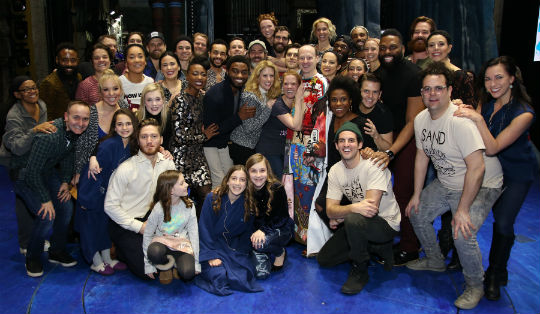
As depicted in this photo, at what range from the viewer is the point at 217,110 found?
3.92 meters

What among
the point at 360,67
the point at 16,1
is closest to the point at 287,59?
the point at 360,67

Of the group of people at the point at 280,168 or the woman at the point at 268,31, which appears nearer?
the group of people at the point at 280,168

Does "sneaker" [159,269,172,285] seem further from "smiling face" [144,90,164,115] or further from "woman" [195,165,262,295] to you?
"smiling face" [144,90,164,115]

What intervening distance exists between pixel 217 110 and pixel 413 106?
1.69 m

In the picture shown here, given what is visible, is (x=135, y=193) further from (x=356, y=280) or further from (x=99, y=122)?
(x=356, y=280)

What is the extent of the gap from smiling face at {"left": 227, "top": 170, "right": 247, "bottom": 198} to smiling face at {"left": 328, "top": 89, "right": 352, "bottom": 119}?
2.97 feet

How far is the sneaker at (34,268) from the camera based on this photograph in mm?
3525

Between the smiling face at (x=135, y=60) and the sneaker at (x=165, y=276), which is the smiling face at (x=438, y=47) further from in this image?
the sneaker at (x=165, y=276)

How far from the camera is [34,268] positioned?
3.53 m

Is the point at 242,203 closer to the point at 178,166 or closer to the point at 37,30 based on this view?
the point at 178,166

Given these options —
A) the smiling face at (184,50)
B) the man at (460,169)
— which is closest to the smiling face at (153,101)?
the smiling face at (184,50)

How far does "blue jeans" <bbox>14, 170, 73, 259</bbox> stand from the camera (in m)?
3.42

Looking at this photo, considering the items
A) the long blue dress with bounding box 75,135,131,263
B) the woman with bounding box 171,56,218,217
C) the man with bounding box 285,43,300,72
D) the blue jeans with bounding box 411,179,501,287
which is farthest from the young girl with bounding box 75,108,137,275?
the blue jeans with bounding box 411,179,501,287

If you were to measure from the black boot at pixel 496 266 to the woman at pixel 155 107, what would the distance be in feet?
Result: 9.01
